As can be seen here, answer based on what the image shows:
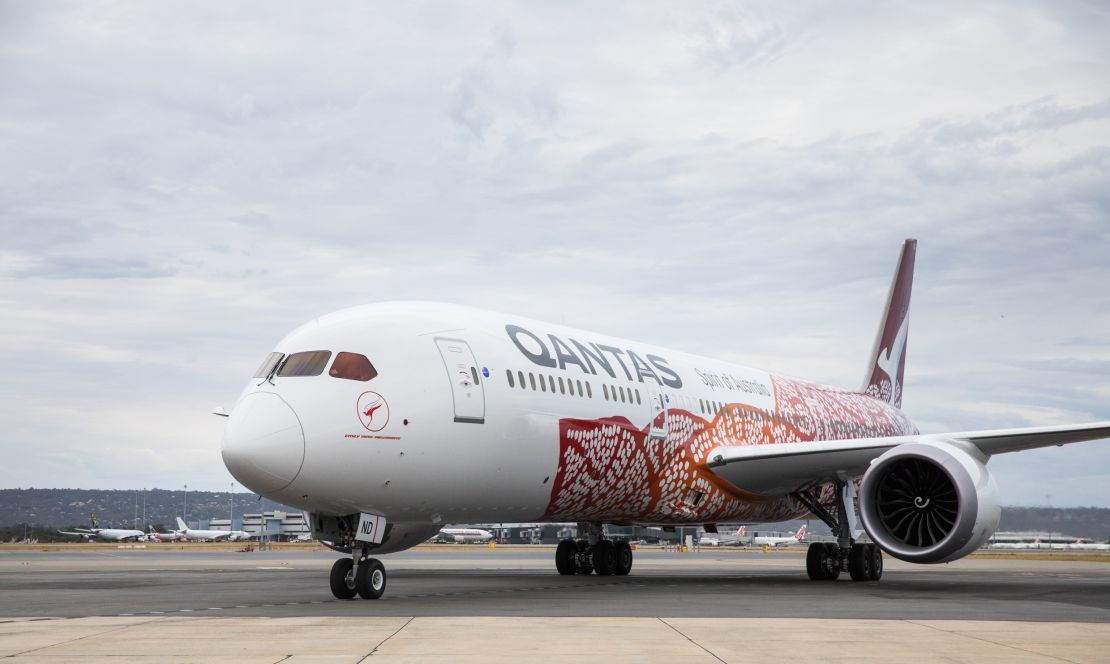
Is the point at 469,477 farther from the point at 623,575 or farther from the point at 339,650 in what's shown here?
the point at 623,575

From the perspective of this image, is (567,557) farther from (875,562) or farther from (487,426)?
(487,426)

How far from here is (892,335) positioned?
33.4m

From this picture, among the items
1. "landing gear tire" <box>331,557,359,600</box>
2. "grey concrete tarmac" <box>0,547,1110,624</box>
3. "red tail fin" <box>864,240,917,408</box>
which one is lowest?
"grey concrete tarmac" <box>0,547,1110,624</box>

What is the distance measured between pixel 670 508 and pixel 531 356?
209 inches

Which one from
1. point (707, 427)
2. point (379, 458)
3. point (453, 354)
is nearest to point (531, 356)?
point (453, 354)

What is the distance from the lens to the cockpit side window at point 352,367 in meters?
15.8

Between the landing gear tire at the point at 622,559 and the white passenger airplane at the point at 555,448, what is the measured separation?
4 centimetres

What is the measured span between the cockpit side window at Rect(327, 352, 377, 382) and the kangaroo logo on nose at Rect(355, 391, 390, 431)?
0.29 metres

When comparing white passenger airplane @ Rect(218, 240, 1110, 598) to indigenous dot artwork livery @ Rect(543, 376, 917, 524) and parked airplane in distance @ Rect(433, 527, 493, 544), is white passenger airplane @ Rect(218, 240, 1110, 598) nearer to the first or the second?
indigenous dot artwork livery @ Rect(543, 376, 917, 524)

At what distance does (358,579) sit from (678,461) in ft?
26.8

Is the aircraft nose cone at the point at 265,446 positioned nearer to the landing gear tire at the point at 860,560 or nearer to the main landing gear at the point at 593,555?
the main landing gear at the point at 593,555

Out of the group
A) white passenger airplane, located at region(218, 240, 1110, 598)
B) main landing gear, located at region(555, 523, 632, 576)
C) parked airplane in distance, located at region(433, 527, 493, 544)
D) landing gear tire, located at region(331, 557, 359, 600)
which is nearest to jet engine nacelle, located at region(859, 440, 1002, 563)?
white passenger airplane, located at region(218, 240, 1110, 598)

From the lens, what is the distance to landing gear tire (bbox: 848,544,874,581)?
24.4 m

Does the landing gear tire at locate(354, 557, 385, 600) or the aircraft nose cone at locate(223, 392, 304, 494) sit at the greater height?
the aircraft nose cone at locate(223, 392, 304, 494)
